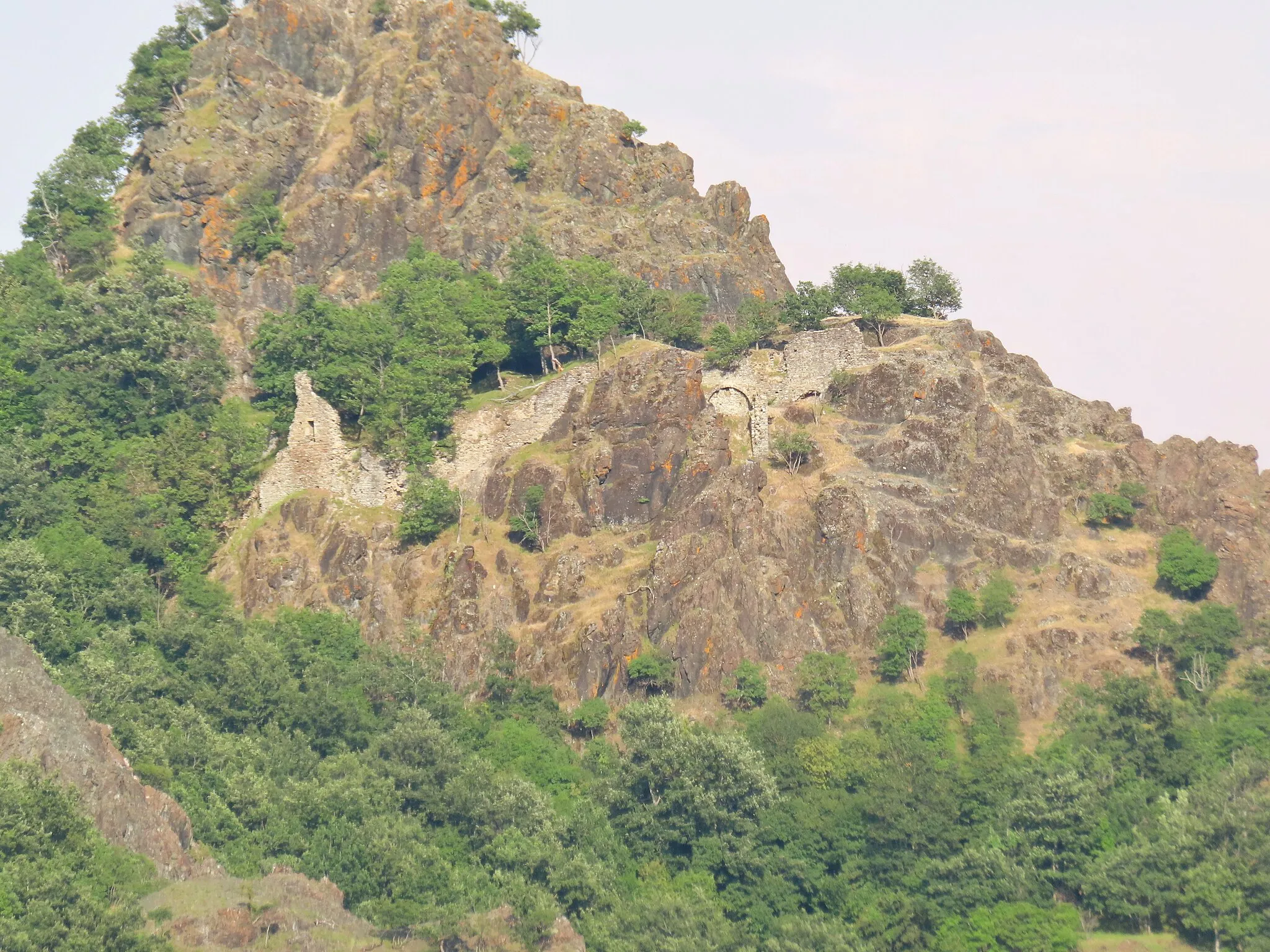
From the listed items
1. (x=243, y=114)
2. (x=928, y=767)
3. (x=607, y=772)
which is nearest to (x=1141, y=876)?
(x=928, y=767)

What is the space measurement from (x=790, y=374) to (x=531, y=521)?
15.7m

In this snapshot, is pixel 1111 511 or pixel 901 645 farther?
pixel 1111 511

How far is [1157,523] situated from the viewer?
81625mm

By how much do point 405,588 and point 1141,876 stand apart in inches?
1298

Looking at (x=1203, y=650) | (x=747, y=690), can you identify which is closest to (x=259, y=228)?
(x=747, y=690)

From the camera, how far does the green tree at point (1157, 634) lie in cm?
7569

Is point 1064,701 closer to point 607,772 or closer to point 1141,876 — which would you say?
point 1141,876

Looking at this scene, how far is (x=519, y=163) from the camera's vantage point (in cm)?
10912

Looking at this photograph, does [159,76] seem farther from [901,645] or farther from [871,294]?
[901,645]

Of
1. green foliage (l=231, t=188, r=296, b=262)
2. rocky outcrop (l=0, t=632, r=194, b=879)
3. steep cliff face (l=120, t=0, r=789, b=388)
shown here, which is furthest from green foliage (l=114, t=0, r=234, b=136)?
rocky outcrop (l=0, t=632, r=194, b=879)

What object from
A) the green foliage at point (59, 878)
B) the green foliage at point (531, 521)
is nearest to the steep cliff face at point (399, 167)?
the green foliage at point (531, 521)

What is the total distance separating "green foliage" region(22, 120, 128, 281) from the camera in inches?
3991

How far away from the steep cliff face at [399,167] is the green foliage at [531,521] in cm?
2264

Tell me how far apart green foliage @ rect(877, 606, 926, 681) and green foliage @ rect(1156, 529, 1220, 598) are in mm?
10562
